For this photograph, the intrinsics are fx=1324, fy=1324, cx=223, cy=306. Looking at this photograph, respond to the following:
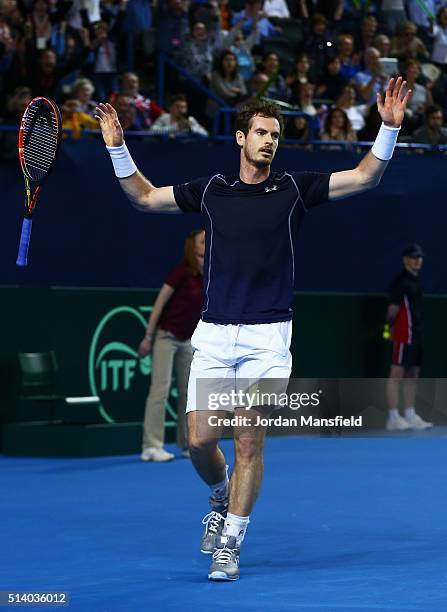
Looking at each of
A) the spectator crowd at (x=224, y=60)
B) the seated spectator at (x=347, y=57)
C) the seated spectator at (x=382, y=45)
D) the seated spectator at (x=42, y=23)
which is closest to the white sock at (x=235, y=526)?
the spectator crowd at (x=224, y=60)

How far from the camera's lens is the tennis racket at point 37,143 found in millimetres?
6857

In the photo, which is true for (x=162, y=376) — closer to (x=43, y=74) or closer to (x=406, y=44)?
(x=43, y=74)

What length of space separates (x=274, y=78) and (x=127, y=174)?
10.1 m

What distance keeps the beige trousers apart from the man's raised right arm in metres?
4.90

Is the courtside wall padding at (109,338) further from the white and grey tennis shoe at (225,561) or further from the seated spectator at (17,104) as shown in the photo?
the white and grey tennis shoe at (225,561)

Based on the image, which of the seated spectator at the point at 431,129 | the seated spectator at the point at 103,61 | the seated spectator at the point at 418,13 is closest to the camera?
the seated spectator at the point at 103,61

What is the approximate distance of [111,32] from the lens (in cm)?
1552

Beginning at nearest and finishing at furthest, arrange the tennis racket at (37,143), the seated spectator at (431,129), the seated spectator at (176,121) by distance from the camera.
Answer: the tennis racket at (37,143)
the seated spectator at (176,121)
the seated spectator at (431,129)

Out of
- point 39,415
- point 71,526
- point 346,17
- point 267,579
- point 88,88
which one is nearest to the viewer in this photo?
point 267,579

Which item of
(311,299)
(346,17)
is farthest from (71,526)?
(346,17)

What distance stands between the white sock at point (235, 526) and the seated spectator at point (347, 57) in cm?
1180

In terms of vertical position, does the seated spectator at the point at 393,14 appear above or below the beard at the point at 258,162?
below

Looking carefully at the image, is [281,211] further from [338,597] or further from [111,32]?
[111,32]

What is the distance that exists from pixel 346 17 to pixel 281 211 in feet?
42.3
